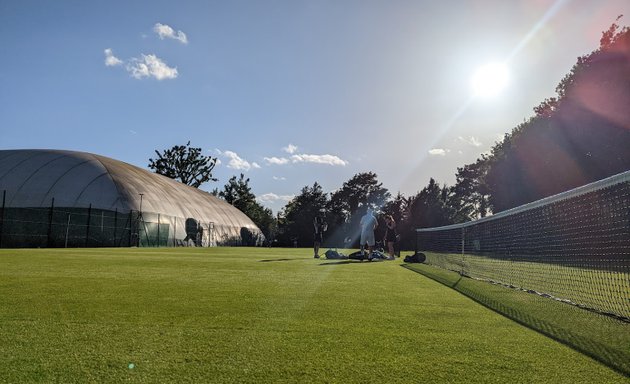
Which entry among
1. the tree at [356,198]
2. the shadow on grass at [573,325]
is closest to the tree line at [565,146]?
the tree at [356,198]

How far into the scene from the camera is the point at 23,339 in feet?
9.58

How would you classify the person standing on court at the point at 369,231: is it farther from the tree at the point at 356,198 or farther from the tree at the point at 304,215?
the tree at the point at 356,198

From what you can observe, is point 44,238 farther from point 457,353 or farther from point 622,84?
point 622,84

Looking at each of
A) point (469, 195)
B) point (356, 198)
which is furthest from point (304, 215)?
point (469, 195)

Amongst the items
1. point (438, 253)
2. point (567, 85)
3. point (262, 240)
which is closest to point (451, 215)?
point (262, 240)

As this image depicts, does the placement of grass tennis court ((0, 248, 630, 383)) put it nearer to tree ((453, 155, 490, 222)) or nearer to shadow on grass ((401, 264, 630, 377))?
shadow on grass ((401, 264, 630, 377))

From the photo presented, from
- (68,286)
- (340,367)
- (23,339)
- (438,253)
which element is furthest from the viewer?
(438,253)

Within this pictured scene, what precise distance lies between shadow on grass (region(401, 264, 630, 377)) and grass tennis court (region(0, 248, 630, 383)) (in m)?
0.16

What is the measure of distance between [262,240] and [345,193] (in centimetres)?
2876

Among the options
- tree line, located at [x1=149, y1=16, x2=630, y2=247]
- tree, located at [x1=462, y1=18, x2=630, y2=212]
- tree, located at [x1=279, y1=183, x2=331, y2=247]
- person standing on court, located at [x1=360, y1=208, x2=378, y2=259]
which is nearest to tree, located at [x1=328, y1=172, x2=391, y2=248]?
tree, located at [x1=279, y1=183, x2=331, y2=247]

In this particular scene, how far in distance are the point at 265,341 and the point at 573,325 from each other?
3.11 metres

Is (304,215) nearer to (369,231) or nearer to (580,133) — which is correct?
(580,133)

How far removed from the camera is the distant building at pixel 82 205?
1155 inches

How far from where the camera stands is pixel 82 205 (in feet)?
106
